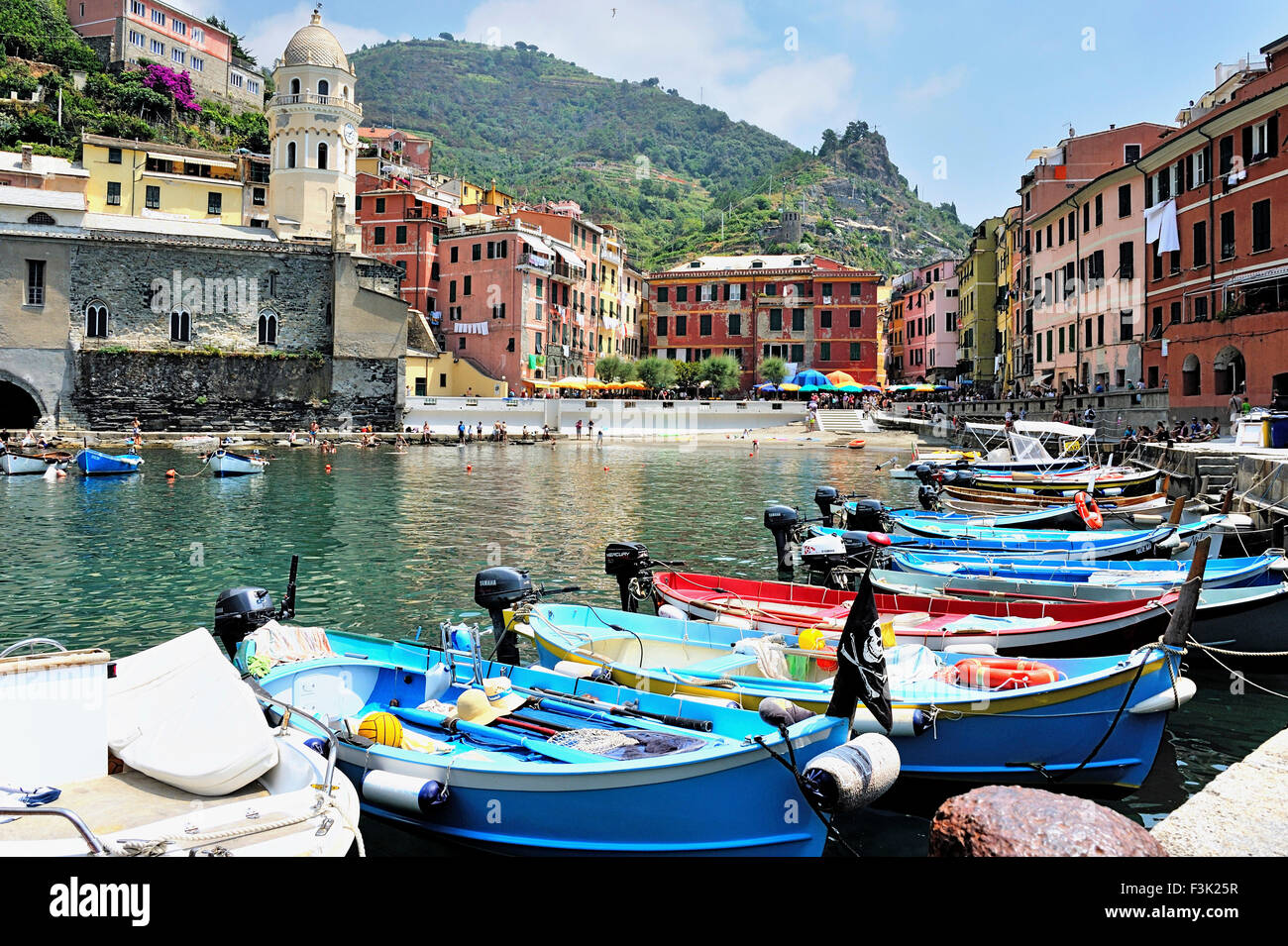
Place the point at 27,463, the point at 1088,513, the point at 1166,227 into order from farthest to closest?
1. the point at 1166,227
2. the point at 27,463
3. the point at 1088,513

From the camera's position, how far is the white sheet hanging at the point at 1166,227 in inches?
1486

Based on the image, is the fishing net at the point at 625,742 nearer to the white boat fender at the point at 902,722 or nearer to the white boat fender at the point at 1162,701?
the white boat fender at the point at 902,722

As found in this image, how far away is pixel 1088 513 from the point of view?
22.2 metres

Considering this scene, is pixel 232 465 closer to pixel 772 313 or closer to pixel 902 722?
pixel 902 722

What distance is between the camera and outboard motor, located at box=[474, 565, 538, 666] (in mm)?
11211

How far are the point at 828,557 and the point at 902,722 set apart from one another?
6.89m

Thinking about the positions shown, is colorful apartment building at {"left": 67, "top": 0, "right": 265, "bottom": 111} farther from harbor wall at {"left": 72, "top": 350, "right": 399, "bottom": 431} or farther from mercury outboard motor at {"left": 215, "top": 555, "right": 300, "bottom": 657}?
mercury outboard motor at {"left": 215, "top": 555, "right": 300, "bottom": 657}

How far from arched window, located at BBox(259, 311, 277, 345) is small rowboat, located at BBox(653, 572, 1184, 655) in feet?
174

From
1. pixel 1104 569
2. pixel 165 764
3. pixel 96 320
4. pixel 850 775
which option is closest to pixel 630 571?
pixel 850 775

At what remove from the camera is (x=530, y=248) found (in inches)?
2608

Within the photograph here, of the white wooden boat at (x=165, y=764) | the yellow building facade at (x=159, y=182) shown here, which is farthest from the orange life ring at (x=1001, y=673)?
the yellow building facade at (x=159, y=182)

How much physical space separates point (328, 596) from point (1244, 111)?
33.9 m
